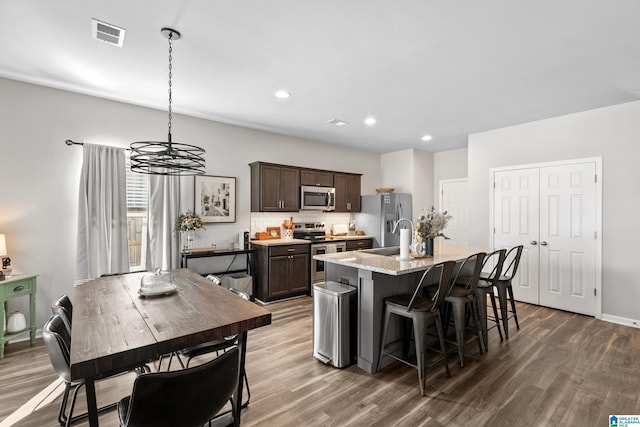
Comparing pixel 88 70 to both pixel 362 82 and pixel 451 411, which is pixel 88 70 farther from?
pixel 451 411

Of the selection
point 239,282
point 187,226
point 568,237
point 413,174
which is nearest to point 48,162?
point 187,226

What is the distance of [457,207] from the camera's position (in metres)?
6.71

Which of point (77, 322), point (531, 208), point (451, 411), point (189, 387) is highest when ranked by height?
point (531, 208)

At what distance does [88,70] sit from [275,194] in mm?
2925

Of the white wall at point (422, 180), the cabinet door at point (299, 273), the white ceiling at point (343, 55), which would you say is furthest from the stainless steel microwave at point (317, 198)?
the white wall at point (422, 180)

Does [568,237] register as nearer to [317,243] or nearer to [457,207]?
[457,207]

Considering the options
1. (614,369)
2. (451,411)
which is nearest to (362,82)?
(451,411)

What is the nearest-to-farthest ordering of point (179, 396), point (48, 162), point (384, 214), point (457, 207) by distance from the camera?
point (179, 396) < point (48, 162) < point (384, 214) < point (457, 207)

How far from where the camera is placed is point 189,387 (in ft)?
4.30

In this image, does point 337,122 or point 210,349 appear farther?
point 337,122

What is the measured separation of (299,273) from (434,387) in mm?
2970

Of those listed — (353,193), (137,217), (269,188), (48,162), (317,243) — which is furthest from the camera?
(353,193)

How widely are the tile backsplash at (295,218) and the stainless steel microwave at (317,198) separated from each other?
0.32 metres

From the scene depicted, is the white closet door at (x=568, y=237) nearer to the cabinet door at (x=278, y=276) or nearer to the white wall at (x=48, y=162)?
the cabinet door at (x=278, y=276)
